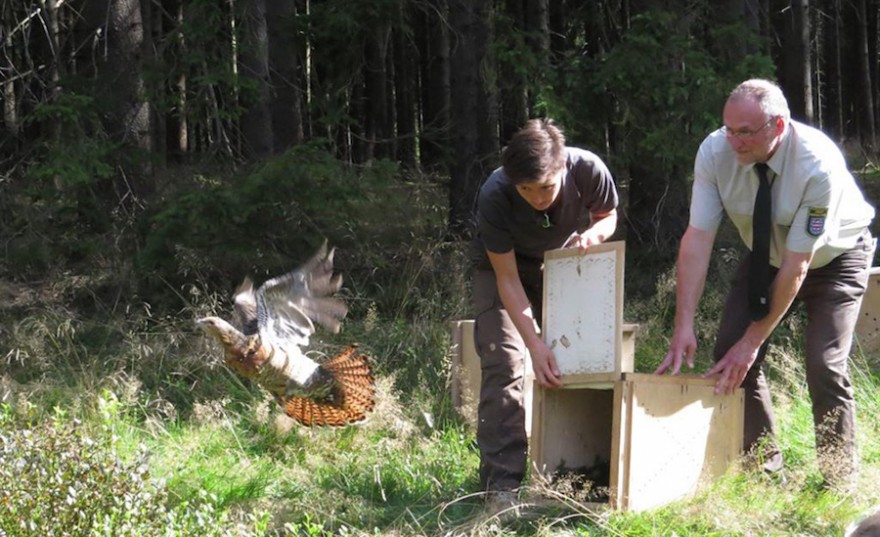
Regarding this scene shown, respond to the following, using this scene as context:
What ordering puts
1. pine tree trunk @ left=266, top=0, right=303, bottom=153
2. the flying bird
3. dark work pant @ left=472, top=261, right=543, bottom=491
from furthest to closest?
pine tree trunk @ left=266, top=0, right=303, bottom=153 < the flying bird < dark work pant @ left=472, top=261, right=543, bottom=491

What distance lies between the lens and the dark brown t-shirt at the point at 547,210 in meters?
4.79

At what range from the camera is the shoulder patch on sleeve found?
434cm

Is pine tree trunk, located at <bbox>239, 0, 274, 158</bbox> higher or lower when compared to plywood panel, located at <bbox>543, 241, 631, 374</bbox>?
higher

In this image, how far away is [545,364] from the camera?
474 centimetres

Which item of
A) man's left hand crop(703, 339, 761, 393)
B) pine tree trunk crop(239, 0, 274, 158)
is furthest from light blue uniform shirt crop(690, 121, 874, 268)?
pine tree trunk crop(239, 0, 274, 158)

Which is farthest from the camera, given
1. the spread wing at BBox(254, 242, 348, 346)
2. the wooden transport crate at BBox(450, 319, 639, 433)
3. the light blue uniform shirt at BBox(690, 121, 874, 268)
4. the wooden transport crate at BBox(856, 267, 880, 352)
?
the wooden transport crate at BBox(856, 267, 880, 352)

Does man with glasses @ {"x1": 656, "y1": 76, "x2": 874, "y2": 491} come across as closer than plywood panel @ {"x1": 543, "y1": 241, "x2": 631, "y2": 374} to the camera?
Yes

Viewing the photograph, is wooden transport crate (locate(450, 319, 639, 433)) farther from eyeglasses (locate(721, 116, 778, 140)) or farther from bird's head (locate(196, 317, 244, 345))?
eyeglasses (locate(721, 116, 778, 140))

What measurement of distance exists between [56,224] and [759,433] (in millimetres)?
6782

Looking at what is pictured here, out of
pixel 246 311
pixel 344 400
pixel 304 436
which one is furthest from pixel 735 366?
pixel 246 311

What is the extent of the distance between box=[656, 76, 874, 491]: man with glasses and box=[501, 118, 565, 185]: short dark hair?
2.22 ft

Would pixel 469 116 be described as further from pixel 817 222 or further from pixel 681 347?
pixel 817 222

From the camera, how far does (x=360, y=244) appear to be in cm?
888

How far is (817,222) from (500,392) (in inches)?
60.4
